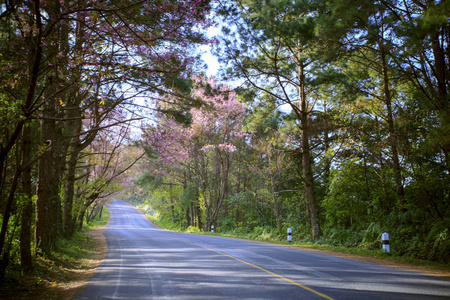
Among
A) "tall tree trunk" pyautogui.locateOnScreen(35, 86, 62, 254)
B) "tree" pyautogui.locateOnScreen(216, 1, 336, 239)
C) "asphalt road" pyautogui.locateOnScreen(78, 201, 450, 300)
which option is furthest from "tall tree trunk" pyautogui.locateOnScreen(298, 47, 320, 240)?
"tall tree trunk" pyautogui.locateOnScreen(35, 86, 62, 254)

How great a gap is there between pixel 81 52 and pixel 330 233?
1317 centimetres

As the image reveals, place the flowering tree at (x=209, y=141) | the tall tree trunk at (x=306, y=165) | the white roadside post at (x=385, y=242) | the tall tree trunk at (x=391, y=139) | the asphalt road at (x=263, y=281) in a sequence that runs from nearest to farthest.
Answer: the asphalt road at (x=263, y=281), the white roadside post at (x=385, y=242), the tall tree trunk at (x=391, y=139), the tall tree trunk at (x=306, y=165), the flowering tree at (x=209, y=141)

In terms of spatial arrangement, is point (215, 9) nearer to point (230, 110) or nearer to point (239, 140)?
point (230, 110)

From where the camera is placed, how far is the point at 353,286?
18.0 ft

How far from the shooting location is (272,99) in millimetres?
16719

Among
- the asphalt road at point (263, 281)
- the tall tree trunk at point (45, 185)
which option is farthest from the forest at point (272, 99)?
the asphalt road at point (263, 281)

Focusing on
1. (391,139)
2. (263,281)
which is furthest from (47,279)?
(391,139)

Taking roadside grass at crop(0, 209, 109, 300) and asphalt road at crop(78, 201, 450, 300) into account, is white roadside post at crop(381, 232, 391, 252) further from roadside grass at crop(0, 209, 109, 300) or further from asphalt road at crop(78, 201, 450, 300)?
roadside grass at crop(0, 209, 109, 300)

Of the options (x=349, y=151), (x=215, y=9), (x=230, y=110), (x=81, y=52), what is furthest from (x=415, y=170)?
(x=230, y=110)

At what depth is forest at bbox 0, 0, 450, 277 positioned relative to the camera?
6.26 m

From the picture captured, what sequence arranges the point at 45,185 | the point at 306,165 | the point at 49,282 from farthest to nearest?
1. the point at 306,165
2. the point at 45,185
3. the point at 49,282

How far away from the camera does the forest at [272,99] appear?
626cm

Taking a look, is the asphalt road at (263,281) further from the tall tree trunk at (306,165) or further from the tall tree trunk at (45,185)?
the tall tree trunk at (306,165)

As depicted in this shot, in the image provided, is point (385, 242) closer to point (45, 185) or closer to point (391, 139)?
point (391, 139)
